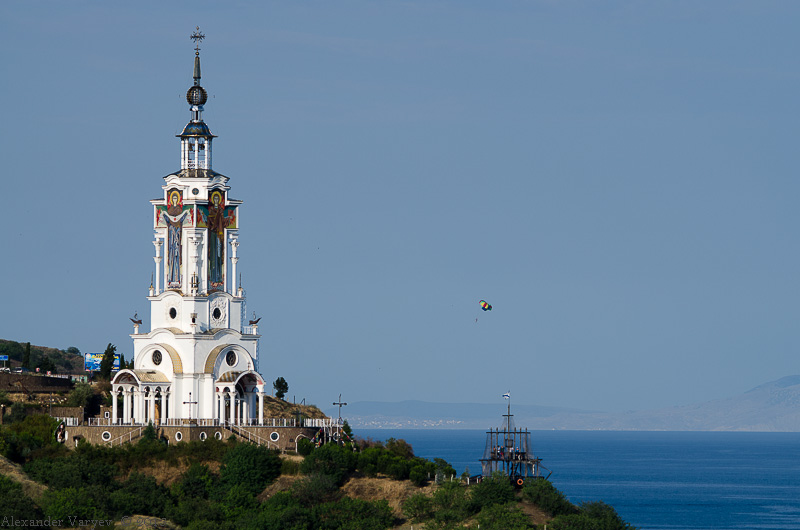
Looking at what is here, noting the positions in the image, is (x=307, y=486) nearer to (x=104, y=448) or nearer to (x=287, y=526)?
(x=287, y=526)

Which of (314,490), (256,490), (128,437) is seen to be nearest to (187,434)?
(128,437)

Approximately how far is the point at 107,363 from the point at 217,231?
19.9m

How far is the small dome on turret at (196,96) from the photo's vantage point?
341 feet

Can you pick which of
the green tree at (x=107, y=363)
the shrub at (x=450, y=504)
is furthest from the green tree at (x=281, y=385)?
the shrub at (x=450, y=504)

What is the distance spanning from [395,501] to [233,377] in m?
14.8

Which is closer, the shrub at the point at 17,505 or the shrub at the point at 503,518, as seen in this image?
the shrub at the point at 17,505

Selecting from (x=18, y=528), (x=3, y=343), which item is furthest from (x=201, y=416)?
(x=3, y=343)

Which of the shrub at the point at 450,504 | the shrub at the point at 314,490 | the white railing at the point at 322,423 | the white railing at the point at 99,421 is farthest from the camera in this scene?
the white railing at the point at 322,423

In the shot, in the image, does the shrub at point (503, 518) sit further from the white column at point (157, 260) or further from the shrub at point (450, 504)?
the white column at point (157, 260)

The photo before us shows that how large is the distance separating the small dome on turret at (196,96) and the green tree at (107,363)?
22796 millimetres

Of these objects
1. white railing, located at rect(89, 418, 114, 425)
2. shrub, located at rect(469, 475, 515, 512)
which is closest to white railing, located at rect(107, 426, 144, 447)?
white railing, located at rect(89, 418, 114, 425)

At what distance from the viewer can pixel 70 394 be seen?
10494cm

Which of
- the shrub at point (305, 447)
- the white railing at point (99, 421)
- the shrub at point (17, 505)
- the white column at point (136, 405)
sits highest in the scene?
the white column at point (136, 405)

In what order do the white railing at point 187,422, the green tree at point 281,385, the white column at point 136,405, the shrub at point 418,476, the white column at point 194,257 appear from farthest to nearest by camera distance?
1. the green tree at point 281,385
2. the white column at point 194,257
3. the white column at point 136,405
4. the white railing at point 187,422
5. the shrub at point 418,476
